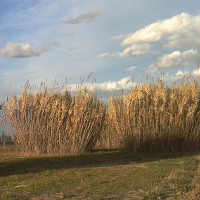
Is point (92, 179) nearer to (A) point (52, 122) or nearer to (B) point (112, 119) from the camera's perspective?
(A) point (52, 122)

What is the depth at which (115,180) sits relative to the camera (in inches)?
373

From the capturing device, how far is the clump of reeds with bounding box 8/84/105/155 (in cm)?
1581

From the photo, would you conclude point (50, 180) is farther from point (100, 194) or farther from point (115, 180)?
point (100, 194)

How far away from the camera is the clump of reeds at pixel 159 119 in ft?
54.9

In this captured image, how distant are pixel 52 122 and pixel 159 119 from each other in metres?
4.60

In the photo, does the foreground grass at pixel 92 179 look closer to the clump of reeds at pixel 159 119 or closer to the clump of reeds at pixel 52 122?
the clump of reeds at pixel 52 122

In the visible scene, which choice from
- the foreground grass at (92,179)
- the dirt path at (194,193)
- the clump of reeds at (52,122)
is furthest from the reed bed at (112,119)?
the dirt path at (194,193)

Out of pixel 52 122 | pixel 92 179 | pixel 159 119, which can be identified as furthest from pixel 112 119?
pixel 92 179

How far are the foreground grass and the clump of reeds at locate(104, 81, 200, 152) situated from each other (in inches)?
117

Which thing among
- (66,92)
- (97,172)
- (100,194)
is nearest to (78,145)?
(66,92)

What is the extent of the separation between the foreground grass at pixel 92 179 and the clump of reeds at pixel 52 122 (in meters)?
1.82

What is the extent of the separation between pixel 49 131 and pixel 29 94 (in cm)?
185

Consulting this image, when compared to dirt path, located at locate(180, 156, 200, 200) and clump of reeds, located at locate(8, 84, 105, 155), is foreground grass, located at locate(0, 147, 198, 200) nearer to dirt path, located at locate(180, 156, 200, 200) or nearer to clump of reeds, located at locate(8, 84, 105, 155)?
dirt path, located at locate(180, 156, 200, 200)

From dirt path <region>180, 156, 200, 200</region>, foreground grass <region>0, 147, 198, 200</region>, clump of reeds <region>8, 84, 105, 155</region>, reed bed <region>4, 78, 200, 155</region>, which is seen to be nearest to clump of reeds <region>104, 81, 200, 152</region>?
reed bed <region>4, 78, 200, 155</region>
